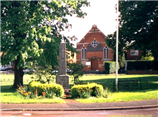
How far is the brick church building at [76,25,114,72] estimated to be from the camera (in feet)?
176

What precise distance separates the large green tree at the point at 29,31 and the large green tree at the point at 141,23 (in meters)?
5.78

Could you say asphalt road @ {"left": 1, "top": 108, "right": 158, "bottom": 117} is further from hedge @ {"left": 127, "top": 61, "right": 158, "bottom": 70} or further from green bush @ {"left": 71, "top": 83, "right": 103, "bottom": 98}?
hedge @ {"left": 127, "top": 61, "right": 158, "bottom": 70}

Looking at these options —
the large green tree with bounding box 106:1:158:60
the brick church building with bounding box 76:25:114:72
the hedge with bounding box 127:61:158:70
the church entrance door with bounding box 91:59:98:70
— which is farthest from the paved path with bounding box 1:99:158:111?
the church entrance door with bounding box 91:59:98:70

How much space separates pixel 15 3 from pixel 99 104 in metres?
11.6

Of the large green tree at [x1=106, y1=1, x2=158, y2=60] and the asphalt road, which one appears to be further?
the large green tree at [x1=106, y1=1, x2=158, y2=60]

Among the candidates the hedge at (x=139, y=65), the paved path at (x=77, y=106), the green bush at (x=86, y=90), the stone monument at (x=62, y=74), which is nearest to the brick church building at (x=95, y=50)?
the hedge at (x=139, y=65)

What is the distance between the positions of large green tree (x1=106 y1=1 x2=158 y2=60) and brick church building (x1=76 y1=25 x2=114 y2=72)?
1132 inches

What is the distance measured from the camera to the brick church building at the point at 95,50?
5378cm

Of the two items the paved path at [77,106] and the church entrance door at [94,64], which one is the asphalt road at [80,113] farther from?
the church entrance door at [94,64]

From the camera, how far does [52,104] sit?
1323cm

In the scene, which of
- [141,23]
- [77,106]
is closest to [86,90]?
[77,106]

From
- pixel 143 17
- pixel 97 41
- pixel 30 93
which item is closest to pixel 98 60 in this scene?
pixel 97 41

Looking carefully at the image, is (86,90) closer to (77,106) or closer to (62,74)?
(62,74)

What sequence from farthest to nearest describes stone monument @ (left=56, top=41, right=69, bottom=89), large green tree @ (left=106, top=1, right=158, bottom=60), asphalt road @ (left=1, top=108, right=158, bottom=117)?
large green tree @ (left=106, top=1, right=158, bottom=60), stone monument @ (left=56, top=41, right=69, bottom=89), asphalt road @ (left=1, top=108, right=158, bottom=117)
